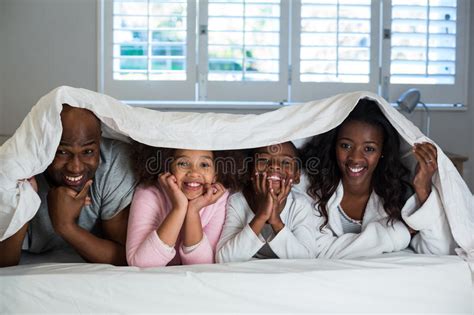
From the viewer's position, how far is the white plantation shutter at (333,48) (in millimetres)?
2754

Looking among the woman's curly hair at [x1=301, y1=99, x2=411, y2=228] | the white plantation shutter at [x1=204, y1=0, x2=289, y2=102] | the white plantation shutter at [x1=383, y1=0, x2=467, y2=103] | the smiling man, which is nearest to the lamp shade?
the white plantation shutter at [x1=383, y1=0, x2=467, y2=103]

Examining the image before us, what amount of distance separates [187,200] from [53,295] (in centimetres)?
31

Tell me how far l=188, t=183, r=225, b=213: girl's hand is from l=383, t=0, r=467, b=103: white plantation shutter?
5.78 feet

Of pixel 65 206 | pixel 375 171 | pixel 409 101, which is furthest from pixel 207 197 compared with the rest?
pixel 409 101

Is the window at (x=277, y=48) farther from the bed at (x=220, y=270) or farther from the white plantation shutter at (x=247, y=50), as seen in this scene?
the bed at (x=220, y=270)

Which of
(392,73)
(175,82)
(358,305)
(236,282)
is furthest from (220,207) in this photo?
(392,73)

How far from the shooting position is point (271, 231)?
4.28 feet

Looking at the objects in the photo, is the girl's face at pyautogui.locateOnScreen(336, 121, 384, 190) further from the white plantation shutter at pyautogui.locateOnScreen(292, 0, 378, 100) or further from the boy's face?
the white plantation shutter at pyautogui.locateOnScreen(292, 0, 378, 100)

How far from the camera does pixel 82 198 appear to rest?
1.21m

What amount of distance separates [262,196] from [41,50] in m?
1.81

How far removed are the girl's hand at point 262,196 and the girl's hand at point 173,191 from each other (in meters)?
0.16

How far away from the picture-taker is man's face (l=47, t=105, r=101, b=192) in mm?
1178

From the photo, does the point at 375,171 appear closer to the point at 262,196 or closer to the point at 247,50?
the point at 262,196

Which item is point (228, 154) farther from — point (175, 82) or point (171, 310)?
point (175, 82)
